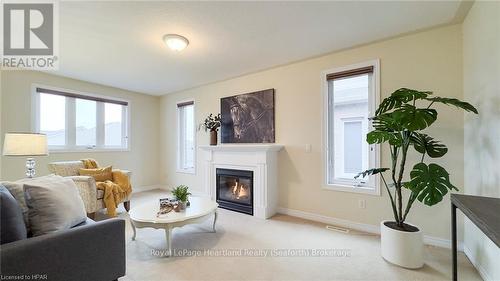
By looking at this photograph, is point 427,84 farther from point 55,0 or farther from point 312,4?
point 55,0

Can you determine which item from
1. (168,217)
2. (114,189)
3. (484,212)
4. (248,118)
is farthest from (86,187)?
(484,212)

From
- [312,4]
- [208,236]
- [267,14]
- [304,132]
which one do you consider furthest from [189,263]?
[312,4]

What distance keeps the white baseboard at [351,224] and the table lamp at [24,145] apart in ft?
11.2

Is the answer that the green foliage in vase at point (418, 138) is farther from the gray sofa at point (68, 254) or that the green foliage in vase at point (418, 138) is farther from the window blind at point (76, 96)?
the window blind at point (76, 96)

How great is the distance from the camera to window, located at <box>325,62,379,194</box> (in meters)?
2.90

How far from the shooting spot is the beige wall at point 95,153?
3557 millimetres

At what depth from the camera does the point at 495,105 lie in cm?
175

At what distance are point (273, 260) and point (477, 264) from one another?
6.11 feet

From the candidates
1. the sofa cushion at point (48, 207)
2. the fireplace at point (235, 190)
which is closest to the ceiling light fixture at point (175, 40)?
the sofa cushion at point (48, 207)

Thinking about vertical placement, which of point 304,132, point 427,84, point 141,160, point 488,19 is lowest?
point 141,160

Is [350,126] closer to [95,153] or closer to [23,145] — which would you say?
[23,145]

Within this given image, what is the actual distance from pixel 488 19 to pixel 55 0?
153 inches

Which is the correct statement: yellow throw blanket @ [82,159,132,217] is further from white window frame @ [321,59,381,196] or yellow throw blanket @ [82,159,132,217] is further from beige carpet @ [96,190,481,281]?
white window frame @ [321,59,381,196]

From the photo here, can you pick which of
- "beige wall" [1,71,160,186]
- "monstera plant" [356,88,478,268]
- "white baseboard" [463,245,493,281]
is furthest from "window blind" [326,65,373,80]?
"beige wall" [1,71,160,186]
